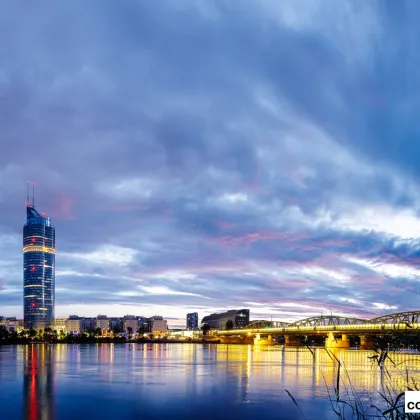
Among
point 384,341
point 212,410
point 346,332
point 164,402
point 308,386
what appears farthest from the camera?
point 346,332

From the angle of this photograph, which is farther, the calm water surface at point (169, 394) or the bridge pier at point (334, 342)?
the bridge pier at point (334, 342)

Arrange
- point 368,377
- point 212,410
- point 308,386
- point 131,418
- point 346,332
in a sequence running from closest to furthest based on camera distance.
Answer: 1. point 131,418
2. point 212,410
3. point 308,386
4. point 368,377
5. point 346,332

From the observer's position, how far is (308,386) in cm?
5994

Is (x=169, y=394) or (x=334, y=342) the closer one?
(x=169, y=394)

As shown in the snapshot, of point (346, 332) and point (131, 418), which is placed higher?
point (131, 418)

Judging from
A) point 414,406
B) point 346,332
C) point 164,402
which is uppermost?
point 414,406

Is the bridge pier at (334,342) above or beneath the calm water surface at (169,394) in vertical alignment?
beneath

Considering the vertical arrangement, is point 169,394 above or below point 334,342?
above

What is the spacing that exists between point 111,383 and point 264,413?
27798 millimetres

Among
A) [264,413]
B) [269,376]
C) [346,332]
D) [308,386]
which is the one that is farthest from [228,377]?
[346,332]

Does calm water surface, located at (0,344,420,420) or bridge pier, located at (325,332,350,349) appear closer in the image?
calm water surface, located at (0,344,420,420)

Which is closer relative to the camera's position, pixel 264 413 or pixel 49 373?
pixel 264 413

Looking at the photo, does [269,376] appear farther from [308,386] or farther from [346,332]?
[346,332]

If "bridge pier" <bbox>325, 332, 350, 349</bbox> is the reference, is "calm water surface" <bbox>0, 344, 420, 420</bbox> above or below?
above
